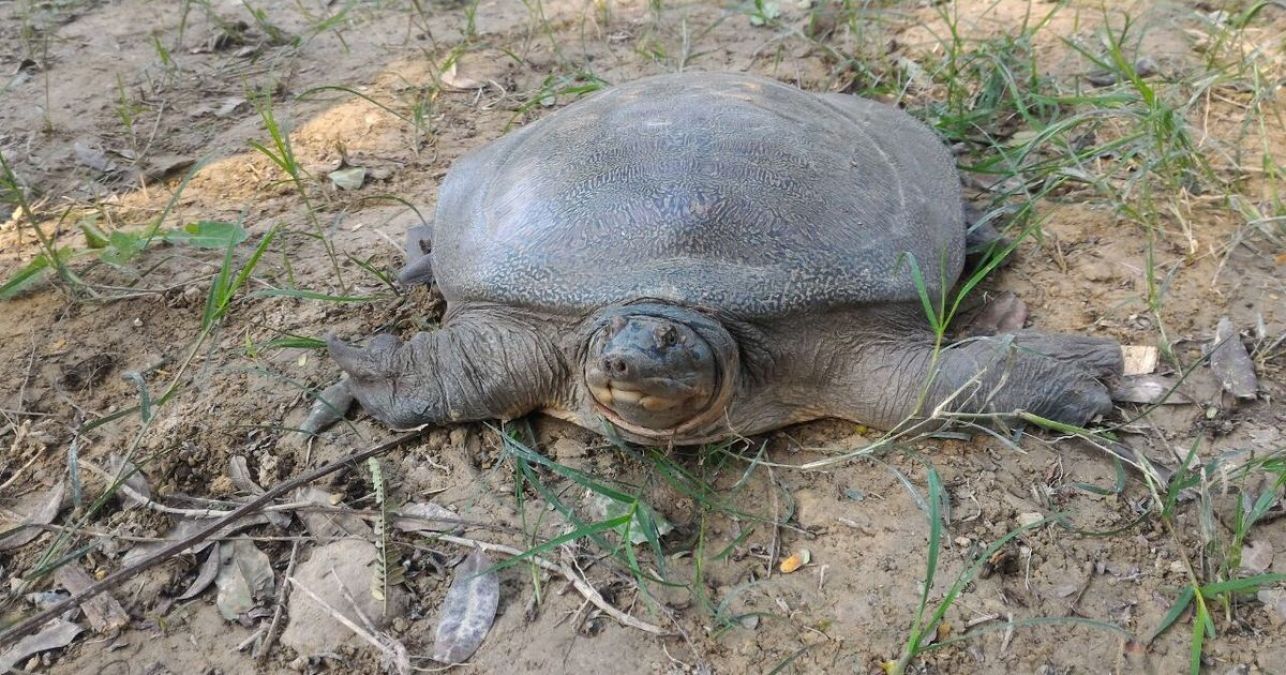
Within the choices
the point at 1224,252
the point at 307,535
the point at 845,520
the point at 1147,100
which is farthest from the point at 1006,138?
the point at 307,535

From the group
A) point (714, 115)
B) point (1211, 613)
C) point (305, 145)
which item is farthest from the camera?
point (305, 145)

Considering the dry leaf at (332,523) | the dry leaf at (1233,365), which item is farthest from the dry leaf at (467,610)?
the dry leaf at (1233,365)

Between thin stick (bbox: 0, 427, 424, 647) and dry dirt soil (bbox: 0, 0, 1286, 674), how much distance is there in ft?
0.13

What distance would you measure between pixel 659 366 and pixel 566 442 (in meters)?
0.51

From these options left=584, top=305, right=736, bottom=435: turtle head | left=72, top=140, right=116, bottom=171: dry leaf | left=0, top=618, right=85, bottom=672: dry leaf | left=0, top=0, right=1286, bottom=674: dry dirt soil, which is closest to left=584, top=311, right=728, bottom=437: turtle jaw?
left=584, top=305, right=736, bottom=435: turtle head

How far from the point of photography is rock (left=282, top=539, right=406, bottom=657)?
5.90ft

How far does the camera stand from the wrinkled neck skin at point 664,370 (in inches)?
75.7

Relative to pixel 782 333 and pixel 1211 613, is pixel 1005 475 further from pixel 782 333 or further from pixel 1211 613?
pixel 782 333

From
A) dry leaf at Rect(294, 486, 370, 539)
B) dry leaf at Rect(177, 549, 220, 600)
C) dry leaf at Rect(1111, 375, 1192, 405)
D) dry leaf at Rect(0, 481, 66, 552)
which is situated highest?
dry leaf at Rect(1111, 375, 1192, 405)

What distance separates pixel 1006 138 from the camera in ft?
11.1

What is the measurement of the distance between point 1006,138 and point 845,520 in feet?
6.98

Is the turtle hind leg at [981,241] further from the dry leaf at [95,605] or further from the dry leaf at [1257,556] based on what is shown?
the dry leaf at [95,605]

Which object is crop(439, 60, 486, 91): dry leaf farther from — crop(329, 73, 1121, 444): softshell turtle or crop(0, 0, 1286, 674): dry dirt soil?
crop(329, 73, 1121, 444): softshell turtle

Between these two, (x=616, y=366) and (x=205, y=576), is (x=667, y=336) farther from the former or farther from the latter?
(x=205, y=576)
